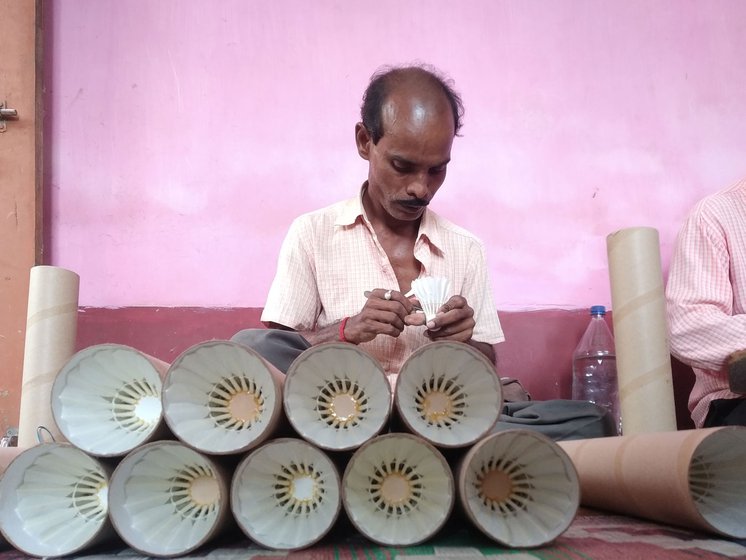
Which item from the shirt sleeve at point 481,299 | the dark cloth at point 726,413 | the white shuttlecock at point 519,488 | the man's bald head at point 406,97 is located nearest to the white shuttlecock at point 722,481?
the white shuttlecock at point 519,488

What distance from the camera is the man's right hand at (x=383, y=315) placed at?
1.22m

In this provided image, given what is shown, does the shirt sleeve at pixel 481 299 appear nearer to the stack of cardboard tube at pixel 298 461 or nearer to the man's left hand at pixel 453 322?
the man's left hand at pixel 453 322

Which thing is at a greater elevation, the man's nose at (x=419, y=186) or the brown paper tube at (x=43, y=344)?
the man's nose at (x=419, y=186)

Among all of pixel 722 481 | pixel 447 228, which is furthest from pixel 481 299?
pixel 722 481

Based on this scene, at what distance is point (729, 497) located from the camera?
0.87 meters

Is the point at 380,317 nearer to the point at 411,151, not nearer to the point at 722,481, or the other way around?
the point at 411,151

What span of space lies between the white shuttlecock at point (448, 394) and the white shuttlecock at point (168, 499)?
0.25 meters

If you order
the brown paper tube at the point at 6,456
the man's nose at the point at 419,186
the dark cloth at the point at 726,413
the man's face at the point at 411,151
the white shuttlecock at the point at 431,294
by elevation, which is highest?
the man's face at the point at 411,151

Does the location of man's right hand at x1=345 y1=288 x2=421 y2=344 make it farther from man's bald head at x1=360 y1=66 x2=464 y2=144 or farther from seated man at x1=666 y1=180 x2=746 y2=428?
seated man at x1=666 y1=180 x2=746 y2=428

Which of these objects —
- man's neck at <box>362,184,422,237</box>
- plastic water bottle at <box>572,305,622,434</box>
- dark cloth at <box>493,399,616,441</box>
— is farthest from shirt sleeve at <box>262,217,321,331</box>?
plastic water bottle at <box>572,305,622,434</box>

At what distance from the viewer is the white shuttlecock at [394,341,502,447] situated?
84 cm

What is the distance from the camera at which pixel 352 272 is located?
1545mm

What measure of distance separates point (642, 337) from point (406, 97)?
2.29 feet

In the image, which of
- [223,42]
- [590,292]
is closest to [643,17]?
[590,292]
